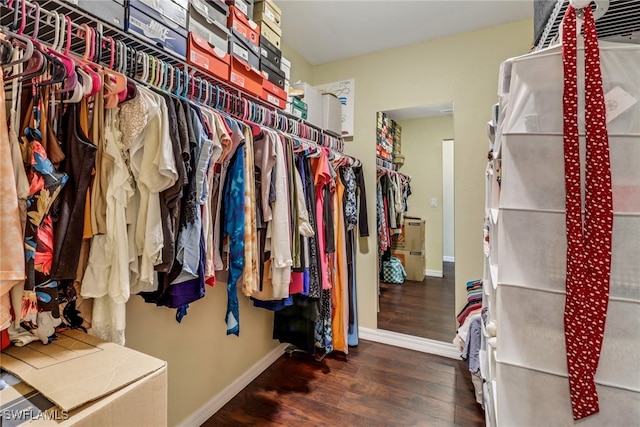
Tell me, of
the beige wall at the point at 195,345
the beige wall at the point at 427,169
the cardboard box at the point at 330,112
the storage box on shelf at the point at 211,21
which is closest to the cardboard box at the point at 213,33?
the storage box on shelf at the point at 211,21

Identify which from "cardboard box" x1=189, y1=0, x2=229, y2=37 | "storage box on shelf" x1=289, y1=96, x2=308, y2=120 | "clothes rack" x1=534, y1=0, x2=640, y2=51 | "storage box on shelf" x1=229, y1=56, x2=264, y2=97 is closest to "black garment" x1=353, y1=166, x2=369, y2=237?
"storage box on shelf" x1=289, y1=96, x2=308, y2=120

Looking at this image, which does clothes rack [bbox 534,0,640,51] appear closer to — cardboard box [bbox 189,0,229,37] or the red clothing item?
the red clothing item

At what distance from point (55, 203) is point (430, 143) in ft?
8.07

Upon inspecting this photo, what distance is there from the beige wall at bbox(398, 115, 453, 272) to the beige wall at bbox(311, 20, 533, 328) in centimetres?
15

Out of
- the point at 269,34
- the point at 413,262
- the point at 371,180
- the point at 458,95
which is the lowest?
the point at 413,262

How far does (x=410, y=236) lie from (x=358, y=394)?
1402mm

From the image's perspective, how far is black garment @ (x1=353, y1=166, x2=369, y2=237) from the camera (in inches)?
103

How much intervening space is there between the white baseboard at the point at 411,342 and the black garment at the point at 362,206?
894mm

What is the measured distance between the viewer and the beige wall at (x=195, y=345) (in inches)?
53.4

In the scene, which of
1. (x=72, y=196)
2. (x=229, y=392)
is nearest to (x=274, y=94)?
(x=72, y=196)

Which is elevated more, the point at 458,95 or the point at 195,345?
the point at 458,95

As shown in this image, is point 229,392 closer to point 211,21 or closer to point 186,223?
point 186,223

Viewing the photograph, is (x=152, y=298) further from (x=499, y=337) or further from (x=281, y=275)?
(x=499, y=337)

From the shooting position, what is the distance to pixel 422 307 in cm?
265
